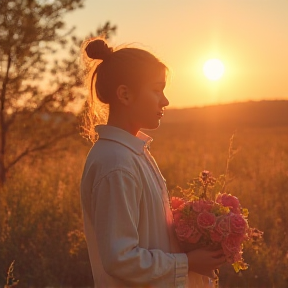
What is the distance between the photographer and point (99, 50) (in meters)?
2.35

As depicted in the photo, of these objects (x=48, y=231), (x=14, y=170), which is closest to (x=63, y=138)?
(x=14, y=170)

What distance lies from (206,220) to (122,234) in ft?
1.30

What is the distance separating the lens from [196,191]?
2.57 meters

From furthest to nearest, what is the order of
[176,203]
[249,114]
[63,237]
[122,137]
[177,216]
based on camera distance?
[249,114] < [63,237] < [176,203] < [177,216] < [122,137]

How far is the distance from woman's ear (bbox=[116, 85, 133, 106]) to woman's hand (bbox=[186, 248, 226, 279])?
55cm

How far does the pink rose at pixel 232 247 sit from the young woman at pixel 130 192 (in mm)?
33

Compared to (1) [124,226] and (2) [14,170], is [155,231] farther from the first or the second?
(2) [14,170]

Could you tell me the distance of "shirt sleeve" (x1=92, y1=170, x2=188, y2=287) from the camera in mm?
1978

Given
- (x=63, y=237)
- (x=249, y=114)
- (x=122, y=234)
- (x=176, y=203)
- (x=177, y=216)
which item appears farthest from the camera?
(x=249, y=114)

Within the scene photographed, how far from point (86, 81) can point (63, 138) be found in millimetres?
7010

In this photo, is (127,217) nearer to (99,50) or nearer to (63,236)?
(99,50)

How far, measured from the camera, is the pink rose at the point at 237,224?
2.24m

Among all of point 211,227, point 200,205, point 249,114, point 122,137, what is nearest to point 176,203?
point 200,205

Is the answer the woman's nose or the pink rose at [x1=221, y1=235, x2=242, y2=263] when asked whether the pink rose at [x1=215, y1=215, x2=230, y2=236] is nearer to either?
the pink rose at [x1=221, y1=235, x2=242, y2=263]
